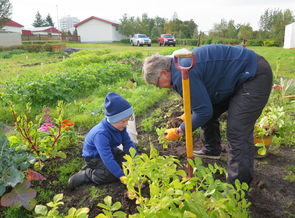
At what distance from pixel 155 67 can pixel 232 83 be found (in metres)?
0.68

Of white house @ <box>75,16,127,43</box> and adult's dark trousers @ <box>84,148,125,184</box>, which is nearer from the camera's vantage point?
adult's dark trousers @ <box>84,148,125,184</box>

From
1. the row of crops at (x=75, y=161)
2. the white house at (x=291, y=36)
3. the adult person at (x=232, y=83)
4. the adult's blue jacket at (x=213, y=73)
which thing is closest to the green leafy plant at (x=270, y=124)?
the row of crops at (x=75, y=161)

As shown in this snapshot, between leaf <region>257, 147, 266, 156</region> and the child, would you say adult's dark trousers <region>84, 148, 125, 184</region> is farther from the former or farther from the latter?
leaf <region>257, 147, 266, 156</region>

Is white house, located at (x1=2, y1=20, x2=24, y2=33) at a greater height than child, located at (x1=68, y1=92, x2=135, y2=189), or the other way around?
white house, located at (x1=2, y1=20, x2=24, y2=33)

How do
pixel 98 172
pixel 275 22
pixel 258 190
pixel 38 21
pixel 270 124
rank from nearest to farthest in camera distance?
pixel 258 190
pixel 98 172
pixel 270 124
pixel 275 22
pixel 38 21

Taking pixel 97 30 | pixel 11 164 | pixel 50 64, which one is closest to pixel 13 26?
pixel 97 30

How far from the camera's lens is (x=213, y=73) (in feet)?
6.87

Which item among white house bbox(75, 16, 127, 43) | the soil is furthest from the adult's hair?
white house bbox(75, 16, 127, 43)

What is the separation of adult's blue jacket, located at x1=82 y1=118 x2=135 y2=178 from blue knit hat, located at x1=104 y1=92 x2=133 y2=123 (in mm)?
148

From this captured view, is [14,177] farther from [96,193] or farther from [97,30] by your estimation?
[97,30]

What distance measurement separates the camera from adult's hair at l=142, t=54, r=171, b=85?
2020 mm

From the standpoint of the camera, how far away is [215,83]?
215cm

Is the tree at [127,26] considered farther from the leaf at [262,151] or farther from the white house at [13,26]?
the leaf at [262,151]

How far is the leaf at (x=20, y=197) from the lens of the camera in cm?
204
